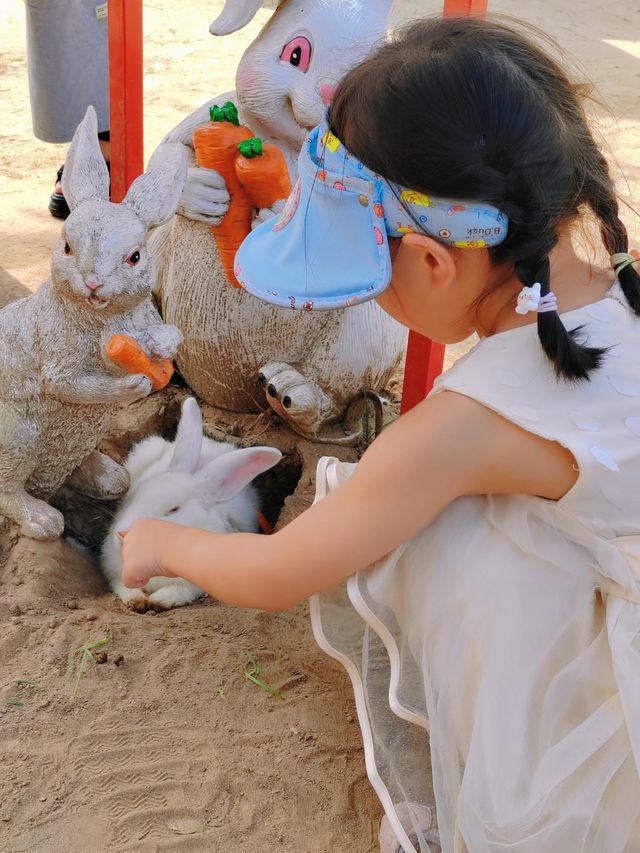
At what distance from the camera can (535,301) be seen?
4.40 feet

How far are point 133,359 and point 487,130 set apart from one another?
962 millimetres

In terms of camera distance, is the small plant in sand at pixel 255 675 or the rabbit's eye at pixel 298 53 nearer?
the small plant in sand at pixel 255 675

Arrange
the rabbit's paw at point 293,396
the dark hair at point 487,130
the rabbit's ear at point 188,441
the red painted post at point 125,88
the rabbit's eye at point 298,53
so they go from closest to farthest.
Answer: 1. the dark hair at point 487,130
2. the rabbit's eye at point 298,53
3. the rabbit's ear at point 188,441
4. the rabbit's paw at point 293,396
5. the red painted post at point 125,88

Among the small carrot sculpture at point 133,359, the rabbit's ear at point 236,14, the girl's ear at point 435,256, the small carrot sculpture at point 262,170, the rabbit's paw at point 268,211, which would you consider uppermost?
the girl's ear at point 435,256

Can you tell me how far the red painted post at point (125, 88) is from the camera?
3.01 meters

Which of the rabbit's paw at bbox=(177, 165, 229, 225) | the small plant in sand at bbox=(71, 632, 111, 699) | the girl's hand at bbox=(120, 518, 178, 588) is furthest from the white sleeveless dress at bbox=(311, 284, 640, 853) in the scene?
the rabbit's paw at bbox=(177, 165, 229, 225)

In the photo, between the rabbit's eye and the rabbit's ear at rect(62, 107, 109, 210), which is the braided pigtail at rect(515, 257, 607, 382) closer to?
the rabbit's ear at rect(62, 107, 109, 210)

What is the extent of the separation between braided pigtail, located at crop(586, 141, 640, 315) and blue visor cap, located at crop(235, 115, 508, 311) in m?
0.21

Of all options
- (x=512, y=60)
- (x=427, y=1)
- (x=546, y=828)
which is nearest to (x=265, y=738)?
(x=546, y=828)

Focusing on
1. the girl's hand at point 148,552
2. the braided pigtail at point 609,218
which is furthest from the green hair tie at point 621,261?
the girl's hand at point 148,552

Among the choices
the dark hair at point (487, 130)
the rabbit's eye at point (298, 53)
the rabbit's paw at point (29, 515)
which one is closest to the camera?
the dark hair at point (487, 130)

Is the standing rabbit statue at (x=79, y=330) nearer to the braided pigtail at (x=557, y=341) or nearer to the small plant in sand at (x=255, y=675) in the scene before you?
the small plant in sand at (x=255, y=675)

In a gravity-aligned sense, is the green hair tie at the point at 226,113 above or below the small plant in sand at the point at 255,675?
above

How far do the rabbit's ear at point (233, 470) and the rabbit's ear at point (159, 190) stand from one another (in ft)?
1.98
